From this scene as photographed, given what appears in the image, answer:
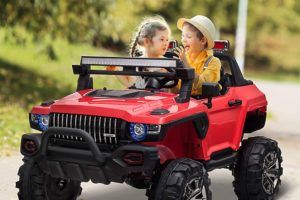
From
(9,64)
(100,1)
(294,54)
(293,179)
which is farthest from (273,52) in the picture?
(293,179)

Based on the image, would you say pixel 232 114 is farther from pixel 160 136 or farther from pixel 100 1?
pixel 100 1

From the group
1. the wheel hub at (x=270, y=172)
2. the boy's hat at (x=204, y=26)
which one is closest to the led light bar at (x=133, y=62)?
the boy's hat at (x=204, y=26)

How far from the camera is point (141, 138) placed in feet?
17.5

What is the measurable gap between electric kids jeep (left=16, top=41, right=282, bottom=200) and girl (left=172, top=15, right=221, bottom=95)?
17cm

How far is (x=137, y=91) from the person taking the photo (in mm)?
5895

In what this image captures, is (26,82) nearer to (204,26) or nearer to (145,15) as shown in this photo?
(204,26)

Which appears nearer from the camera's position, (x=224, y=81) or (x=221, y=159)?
(x=221, y=159)

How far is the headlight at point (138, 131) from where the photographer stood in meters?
5.29

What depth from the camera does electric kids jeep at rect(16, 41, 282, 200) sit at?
529 centimetres

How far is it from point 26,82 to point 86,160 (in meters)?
14.4

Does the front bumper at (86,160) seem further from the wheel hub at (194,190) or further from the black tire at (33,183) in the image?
the wheel hub at (194,190)

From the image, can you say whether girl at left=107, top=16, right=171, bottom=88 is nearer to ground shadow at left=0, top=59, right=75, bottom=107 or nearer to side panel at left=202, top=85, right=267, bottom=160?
side panel at left=202, top=85, right=267, bottom=160

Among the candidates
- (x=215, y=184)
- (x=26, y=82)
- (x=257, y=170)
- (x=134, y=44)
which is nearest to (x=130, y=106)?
(x=134, y=44)

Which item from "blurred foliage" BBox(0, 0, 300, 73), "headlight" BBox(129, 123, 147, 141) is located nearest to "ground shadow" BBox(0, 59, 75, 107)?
"blurred foliage" BBox(0, 0, 300, 73)
